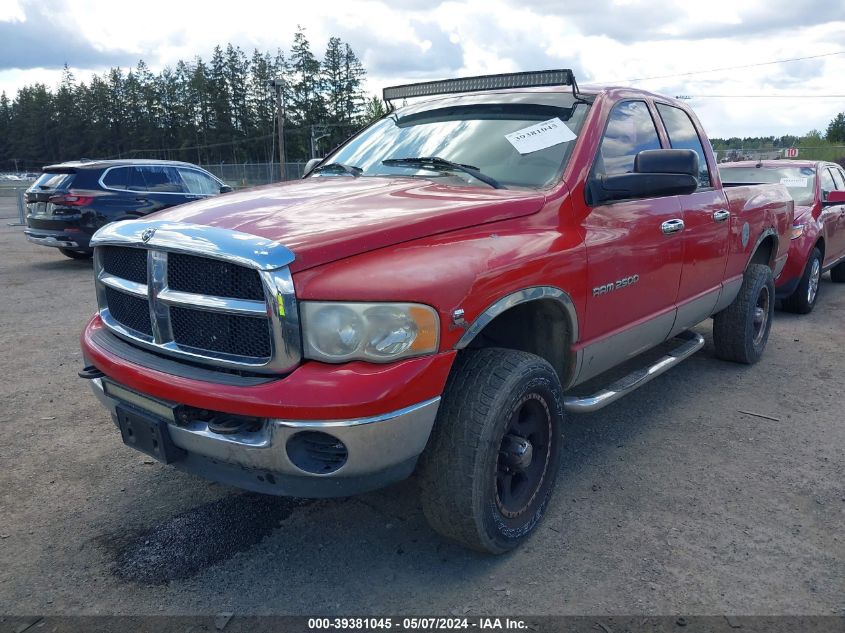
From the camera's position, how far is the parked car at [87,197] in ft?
33.9

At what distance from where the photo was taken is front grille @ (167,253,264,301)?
231 cm

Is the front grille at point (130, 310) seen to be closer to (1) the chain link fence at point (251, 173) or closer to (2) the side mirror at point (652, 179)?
(2) the side mirror at point (652, 179)

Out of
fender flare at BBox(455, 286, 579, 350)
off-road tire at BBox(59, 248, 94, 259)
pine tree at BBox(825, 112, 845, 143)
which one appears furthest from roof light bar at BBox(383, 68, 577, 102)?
pine tree at BBox(825, 112, 845, 143)

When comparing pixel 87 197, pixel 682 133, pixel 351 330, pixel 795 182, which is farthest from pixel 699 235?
pixel 87 197

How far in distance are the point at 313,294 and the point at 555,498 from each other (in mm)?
1781

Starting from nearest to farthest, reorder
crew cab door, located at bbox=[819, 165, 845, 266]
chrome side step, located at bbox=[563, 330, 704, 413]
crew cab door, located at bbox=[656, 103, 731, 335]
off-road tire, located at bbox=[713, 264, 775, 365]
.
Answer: chrome side step, located at bbox=[563, 330, 704, 413] → crew cab door, located at bbox=[656, 103, 731, 335] → off-road tire, located at bbox=[713, 264, 775, 365] → crew cab door, located at bbox=[819, 165, 845, 266]

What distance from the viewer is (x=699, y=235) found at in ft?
13.8

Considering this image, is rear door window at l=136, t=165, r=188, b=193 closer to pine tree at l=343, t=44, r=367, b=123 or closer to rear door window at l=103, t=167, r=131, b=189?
rear door window at l=103, t=167, r=131, b=189

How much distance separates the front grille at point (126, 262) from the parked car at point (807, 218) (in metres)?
5.76

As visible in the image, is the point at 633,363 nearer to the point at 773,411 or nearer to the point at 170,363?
the point at 773,411

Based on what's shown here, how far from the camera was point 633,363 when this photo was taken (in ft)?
17.3

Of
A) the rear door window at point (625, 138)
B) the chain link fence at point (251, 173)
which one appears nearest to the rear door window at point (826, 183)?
the rear door window at point (625, 138)

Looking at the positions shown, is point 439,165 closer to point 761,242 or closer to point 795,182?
point 761,242

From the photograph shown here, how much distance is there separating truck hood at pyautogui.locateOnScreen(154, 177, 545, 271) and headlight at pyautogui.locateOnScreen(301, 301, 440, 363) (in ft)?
0.58
